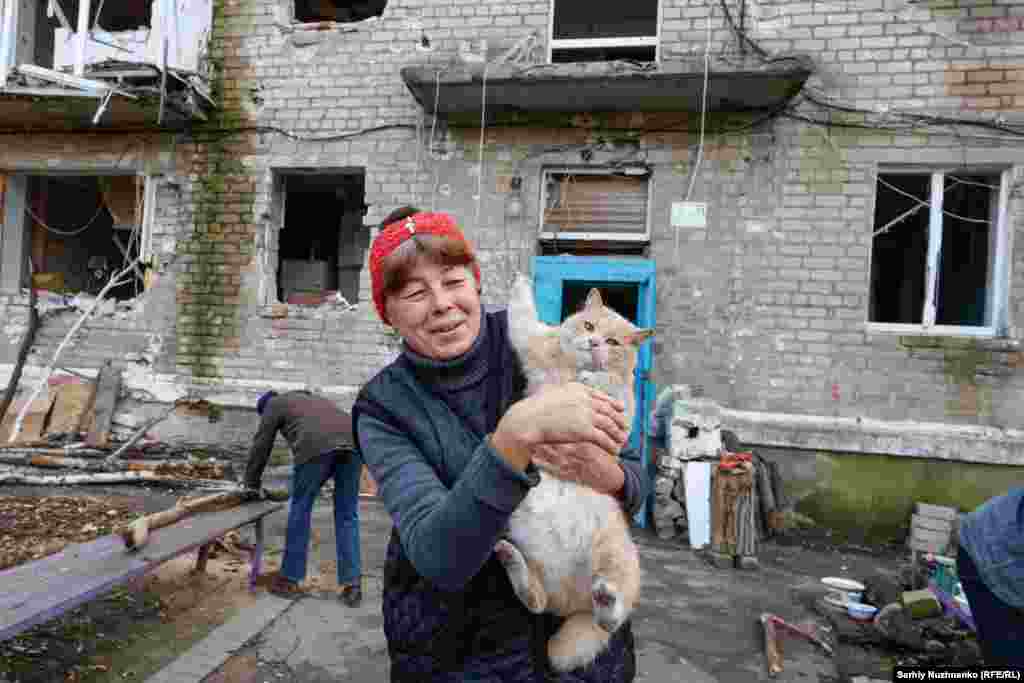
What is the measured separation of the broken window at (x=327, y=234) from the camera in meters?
9.91

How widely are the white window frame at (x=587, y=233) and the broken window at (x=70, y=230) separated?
521 cm

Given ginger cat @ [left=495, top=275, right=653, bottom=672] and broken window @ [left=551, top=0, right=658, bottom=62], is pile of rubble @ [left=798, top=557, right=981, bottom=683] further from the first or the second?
broken window @ [left=551, top=0, right=658, bottom=62]

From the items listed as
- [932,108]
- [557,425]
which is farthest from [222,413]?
[932,108]

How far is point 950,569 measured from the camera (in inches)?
179

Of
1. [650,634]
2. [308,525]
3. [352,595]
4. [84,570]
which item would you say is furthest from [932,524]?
[84,570]

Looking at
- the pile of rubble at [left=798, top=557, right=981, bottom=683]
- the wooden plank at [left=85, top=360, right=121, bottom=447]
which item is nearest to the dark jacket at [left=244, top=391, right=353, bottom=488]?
the pile of rubble at [left=798, top=557, right=981, bottom=683]

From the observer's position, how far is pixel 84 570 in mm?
2865

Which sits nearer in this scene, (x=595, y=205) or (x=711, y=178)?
(x=711, y=178)

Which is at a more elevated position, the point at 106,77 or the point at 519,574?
the point at 106,77

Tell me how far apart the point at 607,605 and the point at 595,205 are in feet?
19.6

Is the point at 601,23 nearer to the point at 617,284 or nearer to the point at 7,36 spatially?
the point at 617,284

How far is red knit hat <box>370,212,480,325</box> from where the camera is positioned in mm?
1289

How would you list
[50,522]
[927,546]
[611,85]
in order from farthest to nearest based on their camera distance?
[611,85] → [927,546] → [50,522]

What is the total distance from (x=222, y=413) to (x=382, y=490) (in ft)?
23.2
